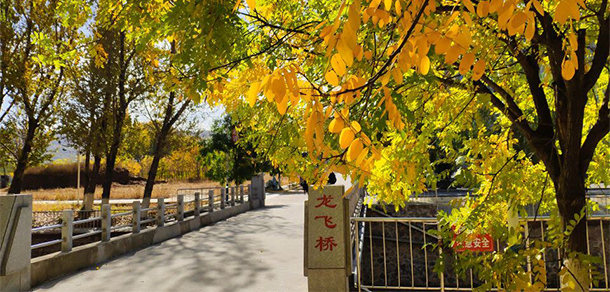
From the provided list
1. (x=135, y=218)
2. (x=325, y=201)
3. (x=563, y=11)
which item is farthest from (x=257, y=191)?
(x=563, y=11)

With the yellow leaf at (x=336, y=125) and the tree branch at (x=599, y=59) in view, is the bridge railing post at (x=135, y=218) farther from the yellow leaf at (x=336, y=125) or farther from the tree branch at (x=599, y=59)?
the yellow leaf at (x=336, y=125)

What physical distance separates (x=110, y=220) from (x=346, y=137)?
9.70 metres

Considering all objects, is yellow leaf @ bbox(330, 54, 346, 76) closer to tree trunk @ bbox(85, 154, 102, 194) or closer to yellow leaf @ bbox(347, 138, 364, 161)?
yellow leaf @ bbox(347, 138, 364, 161)

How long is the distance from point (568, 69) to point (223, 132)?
→ 2698 cm

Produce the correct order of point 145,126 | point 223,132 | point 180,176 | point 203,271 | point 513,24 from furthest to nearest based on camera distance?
point 180,176
point 223,132
point 145,126
point 203,271
point 513,24

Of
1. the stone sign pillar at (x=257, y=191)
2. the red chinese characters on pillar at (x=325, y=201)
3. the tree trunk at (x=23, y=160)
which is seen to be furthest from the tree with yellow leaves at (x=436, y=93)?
the stone sign pillar at (x=257, y=191)

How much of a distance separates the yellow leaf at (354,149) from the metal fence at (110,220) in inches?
292

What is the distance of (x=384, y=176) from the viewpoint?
4.61m

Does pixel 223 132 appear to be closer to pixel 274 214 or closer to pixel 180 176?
pixel 274 214

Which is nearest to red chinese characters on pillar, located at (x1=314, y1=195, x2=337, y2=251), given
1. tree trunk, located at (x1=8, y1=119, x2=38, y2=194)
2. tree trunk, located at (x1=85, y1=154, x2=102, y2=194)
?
tree trunk, located at (x1=85, y1=154, x2=102, y2=194)

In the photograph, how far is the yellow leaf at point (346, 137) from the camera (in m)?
1.39

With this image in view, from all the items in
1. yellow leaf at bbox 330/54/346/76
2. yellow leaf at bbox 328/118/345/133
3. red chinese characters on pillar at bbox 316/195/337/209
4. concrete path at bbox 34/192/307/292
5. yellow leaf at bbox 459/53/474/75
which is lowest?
concrete path at bbox 34/192/307/292

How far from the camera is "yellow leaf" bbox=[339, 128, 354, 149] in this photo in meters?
1.39

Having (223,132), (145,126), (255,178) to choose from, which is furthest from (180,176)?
(145,126)
